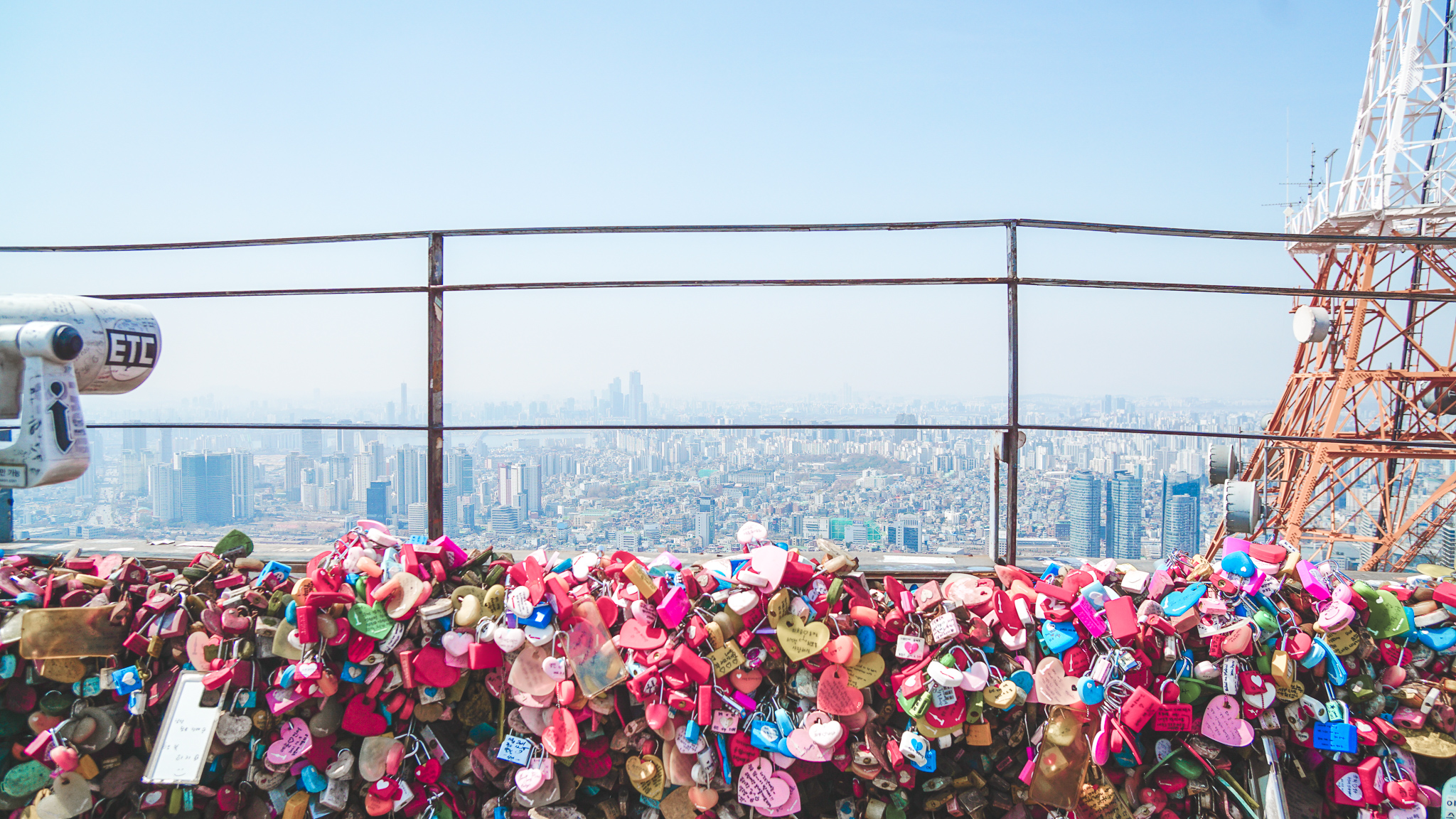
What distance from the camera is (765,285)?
2430 millimetres

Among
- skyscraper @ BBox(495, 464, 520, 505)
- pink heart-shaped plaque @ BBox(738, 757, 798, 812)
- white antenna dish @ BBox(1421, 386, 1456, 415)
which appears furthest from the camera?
white antenna dish @ BBox(1421, 386, 1456, 415)

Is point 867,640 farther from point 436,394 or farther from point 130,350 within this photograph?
point 130,350

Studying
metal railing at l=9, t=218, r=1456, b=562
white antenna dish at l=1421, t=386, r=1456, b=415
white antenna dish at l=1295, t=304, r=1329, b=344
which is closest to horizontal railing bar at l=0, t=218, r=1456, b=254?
metal railing at l=9, t=218, r=1456, b=562

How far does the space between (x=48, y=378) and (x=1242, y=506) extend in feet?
18.9

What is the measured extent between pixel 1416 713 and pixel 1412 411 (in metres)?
15.7

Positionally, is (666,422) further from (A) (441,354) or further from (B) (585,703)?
(B) (585,703)

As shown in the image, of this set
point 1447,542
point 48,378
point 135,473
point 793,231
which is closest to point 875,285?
point 793,231

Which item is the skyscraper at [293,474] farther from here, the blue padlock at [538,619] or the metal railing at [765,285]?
the blue padlock at [538,619]

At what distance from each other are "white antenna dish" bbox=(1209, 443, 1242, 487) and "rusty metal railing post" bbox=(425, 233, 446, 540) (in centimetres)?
512

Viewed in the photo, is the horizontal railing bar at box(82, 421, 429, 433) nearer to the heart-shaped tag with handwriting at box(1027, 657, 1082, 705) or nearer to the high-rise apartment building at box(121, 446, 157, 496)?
the heart-shaped tag with handwriting at box(1027, 657, 1082, 705)

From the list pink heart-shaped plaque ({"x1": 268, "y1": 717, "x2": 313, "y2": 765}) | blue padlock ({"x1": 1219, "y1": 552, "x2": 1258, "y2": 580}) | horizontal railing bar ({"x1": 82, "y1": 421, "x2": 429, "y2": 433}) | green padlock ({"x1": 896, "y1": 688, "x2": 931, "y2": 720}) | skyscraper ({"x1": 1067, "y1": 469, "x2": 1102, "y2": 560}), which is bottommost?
skyscraper ({"x1": 1067, "y1": 469, "x2": 1102, "y2": 560})

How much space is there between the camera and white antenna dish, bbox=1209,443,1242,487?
519cm

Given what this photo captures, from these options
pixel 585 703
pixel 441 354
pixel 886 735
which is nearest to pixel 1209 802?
pixel 886 735

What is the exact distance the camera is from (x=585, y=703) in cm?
216
